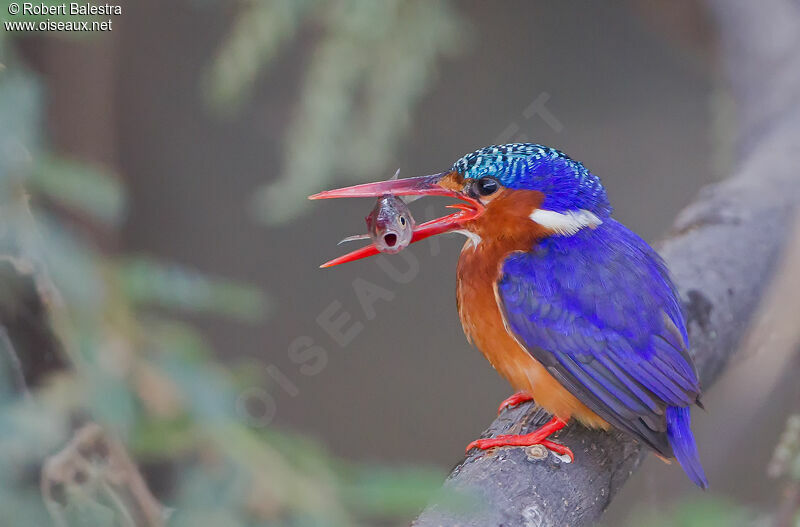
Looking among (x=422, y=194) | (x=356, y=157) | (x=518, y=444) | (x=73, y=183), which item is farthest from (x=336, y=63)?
(x=518, y=444)

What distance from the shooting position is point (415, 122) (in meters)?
2.43

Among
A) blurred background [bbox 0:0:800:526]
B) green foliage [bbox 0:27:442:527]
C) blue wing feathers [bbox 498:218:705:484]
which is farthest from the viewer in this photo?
blurred background [bbox 0:0:800:526]

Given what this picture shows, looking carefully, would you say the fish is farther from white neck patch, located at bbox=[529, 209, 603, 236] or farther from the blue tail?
the blue tail

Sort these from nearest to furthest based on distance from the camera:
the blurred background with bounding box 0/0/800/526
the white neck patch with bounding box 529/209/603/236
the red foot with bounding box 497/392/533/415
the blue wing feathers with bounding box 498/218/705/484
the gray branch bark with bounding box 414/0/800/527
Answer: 1. the gray branch bark with bounding box 414/0/800/527
2. the blue wing feathers with bounding box 498/218/705/484
3. the white neck patch with bounding box 529/209/603/236
4. the red foot with bounding box 497/392/533/415
5. the blurred background with bounding box 0/0/800/526

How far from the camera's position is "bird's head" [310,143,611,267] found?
128 cm

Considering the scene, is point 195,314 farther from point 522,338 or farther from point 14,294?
point 522,338

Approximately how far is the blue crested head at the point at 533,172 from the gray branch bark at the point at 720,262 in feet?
1.13

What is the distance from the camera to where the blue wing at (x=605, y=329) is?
46.4 inches

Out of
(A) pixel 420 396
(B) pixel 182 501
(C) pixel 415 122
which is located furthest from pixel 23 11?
(A) pixel 420 396

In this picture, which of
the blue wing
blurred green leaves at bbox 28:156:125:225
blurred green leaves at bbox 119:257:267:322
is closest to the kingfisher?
the blue wing

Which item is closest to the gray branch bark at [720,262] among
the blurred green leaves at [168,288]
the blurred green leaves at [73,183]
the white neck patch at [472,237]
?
the white neck patch at [472,237]

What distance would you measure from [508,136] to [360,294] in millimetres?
659

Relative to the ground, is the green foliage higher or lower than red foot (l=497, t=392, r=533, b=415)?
higher

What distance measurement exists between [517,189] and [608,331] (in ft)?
0.85
